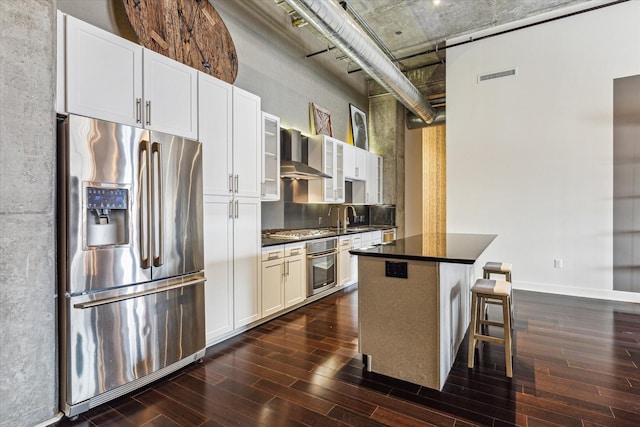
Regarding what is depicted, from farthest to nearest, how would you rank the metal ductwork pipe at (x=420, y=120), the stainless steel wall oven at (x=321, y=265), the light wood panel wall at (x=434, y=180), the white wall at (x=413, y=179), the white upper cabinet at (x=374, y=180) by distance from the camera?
the white wall at (x=413, y=179), the light wood panel wall at (x=434, y=180), the metal ductwork pipe at (x=420, y=120), the white upper cabinet at (x=374, y=180), the stainless steel wall oven at (x=321, y=265)

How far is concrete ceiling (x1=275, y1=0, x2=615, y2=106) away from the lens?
452cm

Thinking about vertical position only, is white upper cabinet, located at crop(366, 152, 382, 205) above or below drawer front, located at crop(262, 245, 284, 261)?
above

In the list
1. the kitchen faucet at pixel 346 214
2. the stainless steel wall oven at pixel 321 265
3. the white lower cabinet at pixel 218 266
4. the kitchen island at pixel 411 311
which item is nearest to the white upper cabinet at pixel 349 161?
the kitchen faucet at pixel 346 214

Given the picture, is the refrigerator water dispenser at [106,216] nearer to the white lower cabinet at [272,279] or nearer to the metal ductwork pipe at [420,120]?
the white lower cabinet at [272,279]

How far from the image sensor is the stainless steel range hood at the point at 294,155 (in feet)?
14.7

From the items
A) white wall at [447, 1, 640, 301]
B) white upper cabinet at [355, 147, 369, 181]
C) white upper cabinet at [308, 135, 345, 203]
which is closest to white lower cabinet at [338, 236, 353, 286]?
white upper cabinet at [308, 135, 345, 203]

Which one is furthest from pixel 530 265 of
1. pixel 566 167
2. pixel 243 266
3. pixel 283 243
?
pixel 243 266

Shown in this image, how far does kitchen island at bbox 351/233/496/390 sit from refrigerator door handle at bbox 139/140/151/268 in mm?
1530

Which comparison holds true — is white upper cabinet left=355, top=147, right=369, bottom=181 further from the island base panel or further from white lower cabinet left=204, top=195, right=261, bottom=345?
the island base panel

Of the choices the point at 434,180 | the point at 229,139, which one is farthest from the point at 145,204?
the point at 434,180

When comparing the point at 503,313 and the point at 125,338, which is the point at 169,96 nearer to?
the point at 125,338

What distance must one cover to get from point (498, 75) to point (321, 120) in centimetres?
290

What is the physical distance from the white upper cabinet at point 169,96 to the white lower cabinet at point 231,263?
25.8 inches

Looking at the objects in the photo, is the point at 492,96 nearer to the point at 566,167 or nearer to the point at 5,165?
the point at 566,167
